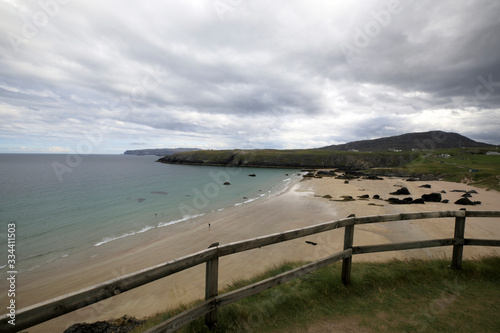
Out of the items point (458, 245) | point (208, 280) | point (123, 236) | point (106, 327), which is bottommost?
point (123, 236)

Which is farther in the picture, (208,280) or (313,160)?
(313,160)

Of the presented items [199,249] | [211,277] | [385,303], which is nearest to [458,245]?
[385,303]

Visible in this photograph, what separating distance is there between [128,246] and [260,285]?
49.2 ft

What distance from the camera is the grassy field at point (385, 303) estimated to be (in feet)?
13.5

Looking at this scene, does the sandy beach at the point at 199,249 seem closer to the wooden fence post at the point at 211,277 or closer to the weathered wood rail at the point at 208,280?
the weathered wood rail at the point at 208,280

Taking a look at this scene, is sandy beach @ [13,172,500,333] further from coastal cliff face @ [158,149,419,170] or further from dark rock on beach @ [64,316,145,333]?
coastal cliff face @ [158,149,419,170]

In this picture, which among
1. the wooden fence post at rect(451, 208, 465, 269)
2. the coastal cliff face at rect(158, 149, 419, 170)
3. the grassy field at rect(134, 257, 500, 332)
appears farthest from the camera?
the coastal cliff face at rect(158, 149, 419, 170)

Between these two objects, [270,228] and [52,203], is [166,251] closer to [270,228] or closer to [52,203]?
[270,228]

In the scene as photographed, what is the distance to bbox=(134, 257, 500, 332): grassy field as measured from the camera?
4125 millimetres

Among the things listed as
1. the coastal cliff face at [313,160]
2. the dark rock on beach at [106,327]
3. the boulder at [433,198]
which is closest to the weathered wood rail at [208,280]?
the dark rock on beach at [106,327]

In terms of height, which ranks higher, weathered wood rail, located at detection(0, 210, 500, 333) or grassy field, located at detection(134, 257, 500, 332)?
weathered wood rail, located at detection(0, 210, 500, 333)

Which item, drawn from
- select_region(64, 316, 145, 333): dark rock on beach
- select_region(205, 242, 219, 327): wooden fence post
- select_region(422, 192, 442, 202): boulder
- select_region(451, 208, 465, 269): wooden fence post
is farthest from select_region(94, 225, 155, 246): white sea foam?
select_region(422, 192, 442, 202): boulder

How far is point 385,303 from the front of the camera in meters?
4.79

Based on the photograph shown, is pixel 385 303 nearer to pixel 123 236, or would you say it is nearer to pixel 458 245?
pixel 458 245
